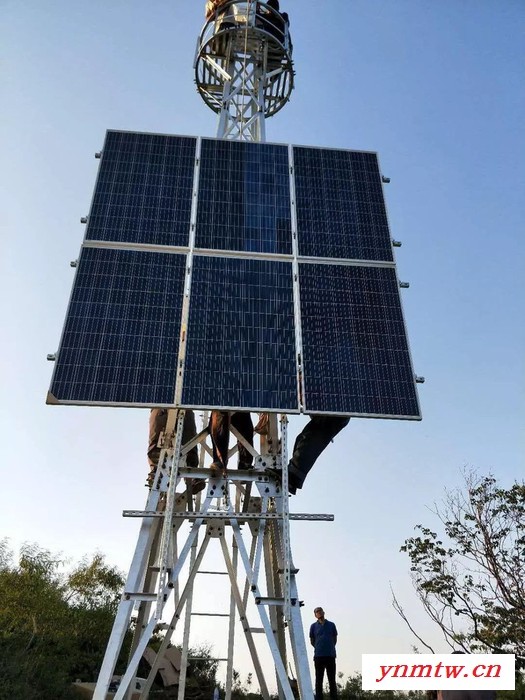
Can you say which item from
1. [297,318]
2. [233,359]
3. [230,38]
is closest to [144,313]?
[233,359]

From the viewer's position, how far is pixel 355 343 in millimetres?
8781

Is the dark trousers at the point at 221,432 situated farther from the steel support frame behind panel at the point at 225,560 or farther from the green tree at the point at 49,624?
the green tree at the point at 49,624

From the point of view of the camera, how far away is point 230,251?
30.8 feet

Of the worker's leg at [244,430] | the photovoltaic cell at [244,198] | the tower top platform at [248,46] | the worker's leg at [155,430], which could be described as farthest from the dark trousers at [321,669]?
the tower top platform at [248,46]

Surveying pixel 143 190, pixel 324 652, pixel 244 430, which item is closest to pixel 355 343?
pixel 244 430

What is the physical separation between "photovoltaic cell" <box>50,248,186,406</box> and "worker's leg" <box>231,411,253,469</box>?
2.39 m

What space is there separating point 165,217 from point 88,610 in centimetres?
2425

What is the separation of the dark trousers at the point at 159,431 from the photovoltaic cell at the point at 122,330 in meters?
1.37

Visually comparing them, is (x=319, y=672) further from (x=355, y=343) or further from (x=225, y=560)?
(x=355, y=343)

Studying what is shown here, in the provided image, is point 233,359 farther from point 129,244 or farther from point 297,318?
point 129,244

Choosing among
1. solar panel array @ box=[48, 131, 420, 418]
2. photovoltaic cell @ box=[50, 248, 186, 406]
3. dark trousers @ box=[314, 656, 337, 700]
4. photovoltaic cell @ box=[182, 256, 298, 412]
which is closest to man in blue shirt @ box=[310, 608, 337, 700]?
dark trousers @ box=[314, 656, 337, 700]

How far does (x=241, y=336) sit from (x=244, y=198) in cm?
315

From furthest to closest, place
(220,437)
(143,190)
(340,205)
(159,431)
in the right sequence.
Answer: (340,205) → (143,190) → (159,431) → (220,437)

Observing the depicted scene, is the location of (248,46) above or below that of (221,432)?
above
